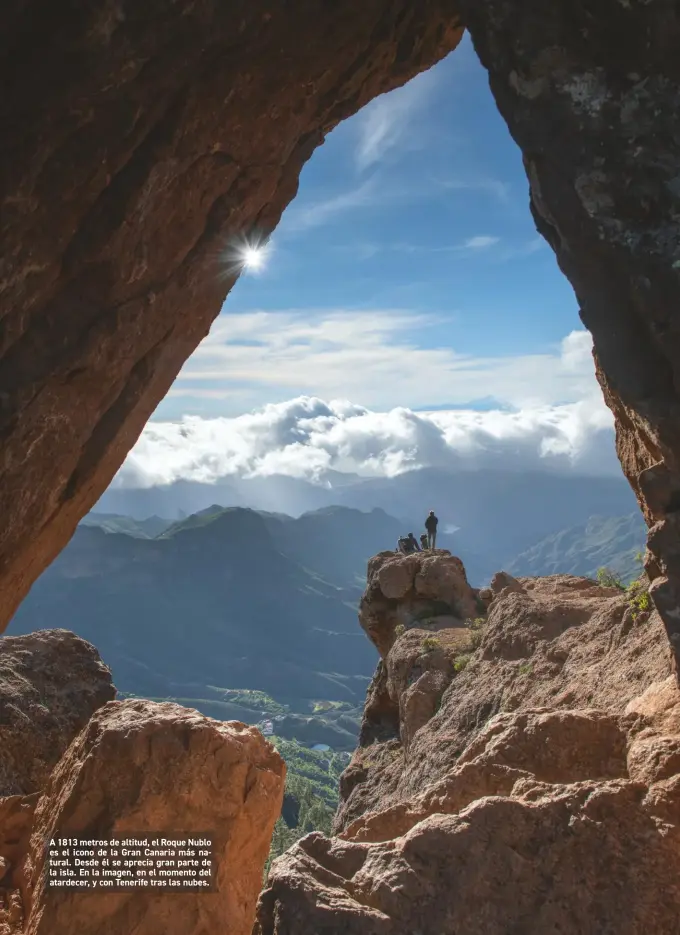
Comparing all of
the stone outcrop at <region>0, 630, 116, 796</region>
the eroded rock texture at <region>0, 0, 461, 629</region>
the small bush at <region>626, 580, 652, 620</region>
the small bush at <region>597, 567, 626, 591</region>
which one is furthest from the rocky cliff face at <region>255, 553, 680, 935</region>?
the small bush at <region>597, 567, 626, 591</region>

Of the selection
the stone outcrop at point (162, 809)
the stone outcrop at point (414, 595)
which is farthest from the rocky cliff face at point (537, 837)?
the stone outcrop at point (414, 595)

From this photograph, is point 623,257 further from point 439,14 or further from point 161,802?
point 161,802

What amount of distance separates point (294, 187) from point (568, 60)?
330 inches

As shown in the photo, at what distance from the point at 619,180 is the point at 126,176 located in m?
9.18

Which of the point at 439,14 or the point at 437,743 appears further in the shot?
the point at 437,743

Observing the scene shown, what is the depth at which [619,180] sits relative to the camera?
953 cm

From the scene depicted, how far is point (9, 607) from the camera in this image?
1441 centimetres

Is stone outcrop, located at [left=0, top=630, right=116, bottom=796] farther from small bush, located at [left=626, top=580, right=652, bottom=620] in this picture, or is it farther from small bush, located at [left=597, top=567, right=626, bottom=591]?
small bush, located at [left=597, top=567, right=626, bottom=591]

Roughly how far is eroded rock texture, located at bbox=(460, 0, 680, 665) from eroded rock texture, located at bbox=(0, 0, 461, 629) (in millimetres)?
4698

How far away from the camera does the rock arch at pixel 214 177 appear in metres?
9.34

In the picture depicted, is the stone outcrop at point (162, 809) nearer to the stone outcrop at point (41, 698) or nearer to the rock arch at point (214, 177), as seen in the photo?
the stone outcrop at point (41, 698)

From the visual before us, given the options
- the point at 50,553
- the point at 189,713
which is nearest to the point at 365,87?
the point at 50,553

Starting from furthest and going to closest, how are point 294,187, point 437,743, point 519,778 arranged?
point 437,743 < point 294,187 < point 519,778

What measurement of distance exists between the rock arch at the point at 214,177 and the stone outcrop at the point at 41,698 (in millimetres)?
4028
